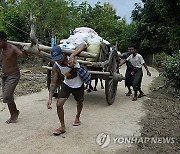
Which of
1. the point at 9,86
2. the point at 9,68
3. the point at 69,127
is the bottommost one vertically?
the point at 69,127

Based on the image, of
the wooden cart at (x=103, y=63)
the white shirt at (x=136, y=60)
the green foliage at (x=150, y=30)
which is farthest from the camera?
the green foliage at (x=150, y=30)

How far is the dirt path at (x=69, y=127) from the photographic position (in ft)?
16.5

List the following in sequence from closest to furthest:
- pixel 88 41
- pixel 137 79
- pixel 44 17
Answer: pixel 88 41 → pixel 137 79 → pixel 44 17

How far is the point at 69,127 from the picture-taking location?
6.06m

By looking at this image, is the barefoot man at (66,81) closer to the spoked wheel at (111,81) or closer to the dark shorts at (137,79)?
the spoked wheel at (111,81)

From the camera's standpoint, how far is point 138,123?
6547 millimetres

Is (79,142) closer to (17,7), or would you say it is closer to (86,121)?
(86,121)

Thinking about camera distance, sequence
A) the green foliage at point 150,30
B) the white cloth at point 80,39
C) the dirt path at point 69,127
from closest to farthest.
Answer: the dirt path at point 69,127, the white cloth at point 80,39, the green foliage at point 150,30

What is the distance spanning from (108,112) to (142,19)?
60.2ft

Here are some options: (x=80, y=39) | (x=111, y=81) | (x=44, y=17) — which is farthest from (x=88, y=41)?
(x=44, y=17)

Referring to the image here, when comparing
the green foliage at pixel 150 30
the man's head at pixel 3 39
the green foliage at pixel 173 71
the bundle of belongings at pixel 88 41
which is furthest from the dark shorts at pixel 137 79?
the green foliage at pixel 150 30

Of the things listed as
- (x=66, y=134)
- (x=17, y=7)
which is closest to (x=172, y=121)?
(x=66, y=134)

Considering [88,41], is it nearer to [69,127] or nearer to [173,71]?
[69,127]

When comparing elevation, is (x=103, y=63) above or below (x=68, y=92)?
above
